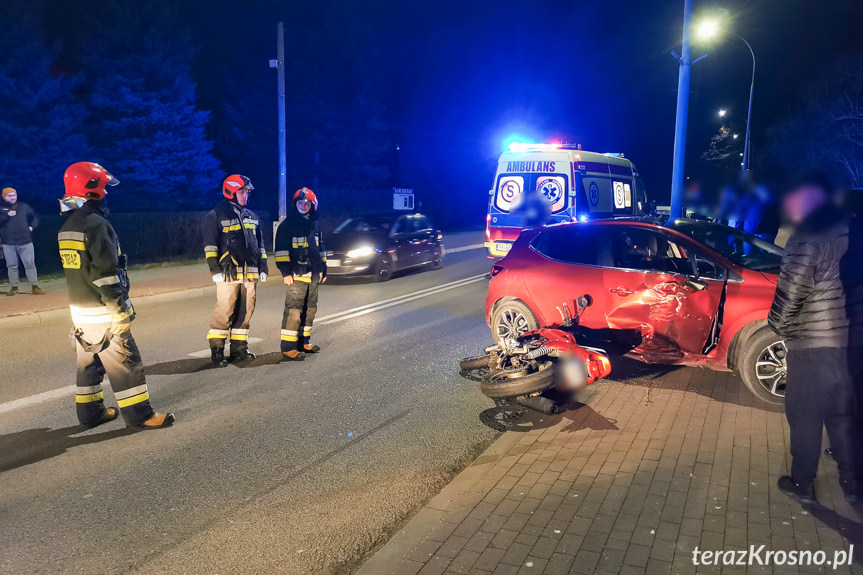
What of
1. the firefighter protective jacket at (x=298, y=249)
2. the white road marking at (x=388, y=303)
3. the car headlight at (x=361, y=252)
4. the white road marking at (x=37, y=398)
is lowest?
the white road marking at (x=37, y=398)

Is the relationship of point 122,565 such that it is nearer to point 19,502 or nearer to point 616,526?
point 19,502

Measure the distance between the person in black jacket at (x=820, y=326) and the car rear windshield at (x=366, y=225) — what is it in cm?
1154

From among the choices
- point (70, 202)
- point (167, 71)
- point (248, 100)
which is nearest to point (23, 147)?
point (167, 71)

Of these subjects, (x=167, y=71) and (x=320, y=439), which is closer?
(x=320, y=439)

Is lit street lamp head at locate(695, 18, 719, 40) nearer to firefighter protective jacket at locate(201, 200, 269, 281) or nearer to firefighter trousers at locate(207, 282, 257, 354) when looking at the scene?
firefighter protective jacket at locate(201, 200, 269, 281)

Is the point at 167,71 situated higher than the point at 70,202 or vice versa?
the point at 167,71

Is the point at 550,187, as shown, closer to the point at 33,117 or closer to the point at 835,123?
the point at 33,117

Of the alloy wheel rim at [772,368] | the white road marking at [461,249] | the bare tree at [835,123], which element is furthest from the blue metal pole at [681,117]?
the bare tree at [835,123]

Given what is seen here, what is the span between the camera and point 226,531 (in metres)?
3.61

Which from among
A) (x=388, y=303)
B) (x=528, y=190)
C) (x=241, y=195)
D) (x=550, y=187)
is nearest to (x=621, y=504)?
(x=241, y=195)

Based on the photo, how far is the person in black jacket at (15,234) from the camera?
424 inches

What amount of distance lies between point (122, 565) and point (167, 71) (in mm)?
25216

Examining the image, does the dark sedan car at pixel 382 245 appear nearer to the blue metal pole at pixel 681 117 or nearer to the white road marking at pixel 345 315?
the white road marking at pixel 345 315

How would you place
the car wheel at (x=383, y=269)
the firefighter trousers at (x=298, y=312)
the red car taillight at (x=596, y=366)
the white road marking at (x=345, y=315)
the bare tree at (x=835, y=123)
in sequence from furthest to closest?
the bare tree at (x=835, y=123)
the car wheel at (x=383, y=269)
the firefighter trousers at (x=298, y=312)
the white road marking at (x=345, y=315)
the red car taillight at (x=596, y=366)
